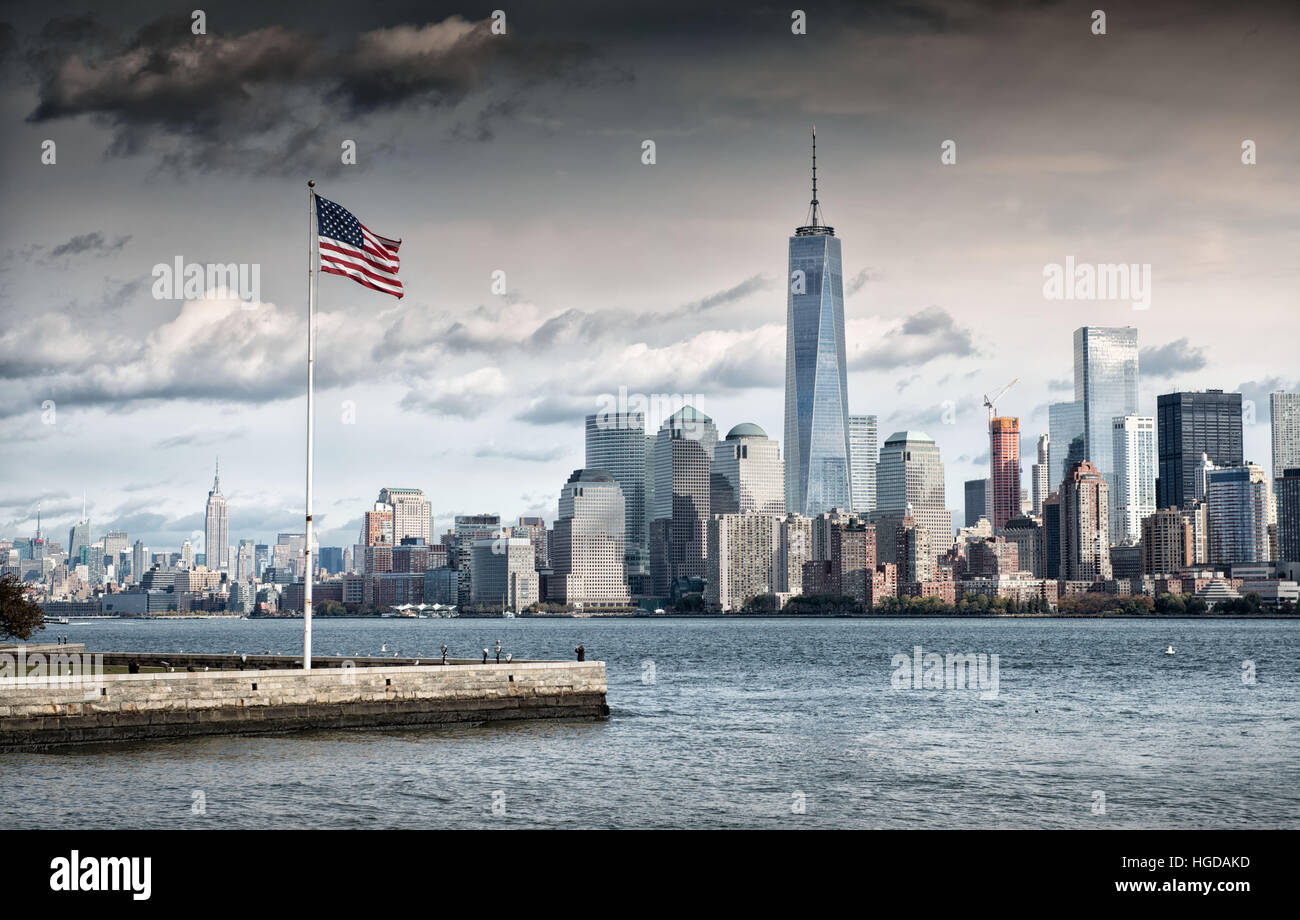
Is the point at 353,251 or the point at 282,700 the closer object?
the point at 353,251

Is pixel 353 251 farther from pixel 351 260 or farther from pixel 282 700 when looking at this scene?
pixel 282 700

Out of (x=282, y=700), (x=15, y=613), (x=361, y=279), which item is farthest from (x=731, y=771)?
(x=15, y=613)

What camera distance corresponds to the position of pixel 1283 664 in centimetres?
11812

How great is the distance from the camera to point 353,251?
4291cm

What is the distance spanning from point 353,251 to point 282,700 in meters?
14.9

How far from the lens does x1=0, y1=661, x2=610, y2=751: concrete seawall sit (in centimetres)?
4194

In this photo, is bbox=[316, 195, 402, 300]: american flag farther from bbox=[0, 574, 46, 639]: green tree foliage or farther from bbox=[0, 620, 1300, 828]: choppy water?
bbox=[0, 574, 46, 639]: green tree foliage

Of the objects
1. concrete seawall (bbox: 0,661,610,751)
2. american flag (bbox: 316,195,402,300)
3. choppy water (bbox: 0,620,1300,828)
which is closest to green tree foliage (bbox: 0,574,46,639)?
concrete seawall (bbox: 0,661,610,751)

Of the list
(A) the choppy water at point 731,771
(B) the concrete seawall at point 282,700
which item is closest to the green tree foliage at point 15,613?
(B) the concrete seawall at point 282,700

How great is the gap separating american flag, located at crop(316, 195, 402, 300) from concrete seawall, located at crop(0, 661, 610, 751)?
13.5 meters

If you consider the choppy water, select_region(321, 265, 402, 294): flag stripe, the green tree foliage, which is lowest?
the choppy water

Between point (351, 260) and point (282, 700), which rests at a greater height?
point (351, 260)
